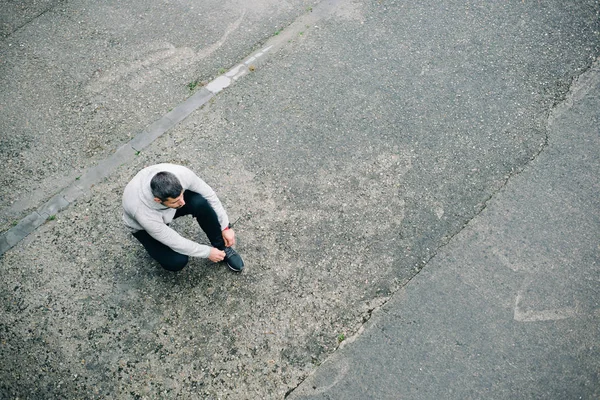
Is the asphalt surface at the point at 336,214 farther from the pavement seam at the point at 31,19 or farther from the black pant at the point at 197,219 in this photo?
the black pant at the point at 197,219

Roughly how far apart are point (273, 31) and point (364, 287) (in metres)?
3.75

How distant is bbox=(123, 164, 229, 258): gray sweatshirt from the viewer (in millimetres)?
3621

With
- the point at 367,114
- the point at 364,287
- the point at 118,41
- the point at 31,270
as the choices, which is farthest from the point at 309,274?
the point at 118,41

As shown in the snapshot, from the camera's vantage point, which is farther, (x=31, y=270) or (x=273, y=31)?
(x=273, y=31)

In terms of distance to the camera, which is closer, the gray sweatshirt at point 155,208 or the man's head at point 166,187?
the man's head at point 166,187

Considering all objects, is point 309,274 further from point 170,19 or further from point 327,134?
point 170,19

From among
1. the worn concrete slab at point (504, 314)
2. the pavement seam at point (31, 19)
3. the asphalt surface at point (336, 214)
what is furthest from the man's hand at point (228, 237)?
the pavement seam at point (31, 19)

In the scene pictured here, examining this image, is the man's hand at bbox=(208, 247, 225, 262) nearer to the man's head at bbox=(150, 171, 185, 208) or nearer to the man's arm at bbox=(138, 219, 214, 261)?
the man's arm at bbox=(138, 219, 214, 261)

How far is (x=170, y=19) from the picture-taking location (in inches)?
246

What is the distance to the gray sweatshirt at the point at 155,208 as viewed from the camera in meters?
3.62

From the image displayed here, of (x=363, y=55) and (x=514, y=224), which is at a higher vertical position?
(x=363, y=55)

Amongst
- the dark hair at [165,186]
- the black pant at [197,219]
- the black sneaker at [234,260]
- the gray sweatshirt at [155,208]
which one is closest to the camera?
the dark hair at [165,186]

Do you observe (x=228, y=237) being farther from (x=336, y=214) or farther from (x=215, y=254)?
(x=336, y=214)

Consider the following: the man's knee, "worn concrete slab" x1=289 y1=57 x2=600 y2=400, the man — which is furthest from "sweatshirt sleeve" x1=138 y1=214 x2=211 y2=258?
"worn concrete slab" x1=289 y1=57 x2=600 y2=400
